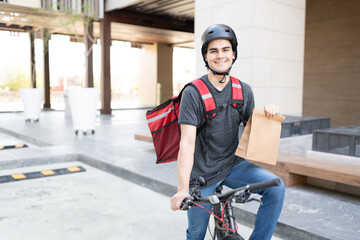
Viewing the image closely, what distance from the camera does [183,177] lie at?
1.79 meters

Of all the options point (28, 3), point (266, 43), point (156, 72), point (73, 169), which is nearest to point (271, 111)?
point (73, 169)

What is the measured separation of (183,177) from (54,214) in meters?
2.22

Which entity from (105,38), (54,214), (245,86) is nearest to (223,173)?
(245,86)

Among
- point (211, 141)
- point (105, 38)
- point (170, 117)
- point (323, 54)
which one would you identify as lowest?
point (211, 141)

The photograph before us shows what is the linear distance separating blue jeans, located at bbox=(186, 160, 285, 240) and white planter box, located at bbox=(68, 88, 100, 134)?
6338 mm

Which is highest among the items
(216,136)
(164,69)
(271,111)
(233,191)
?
(164,69)

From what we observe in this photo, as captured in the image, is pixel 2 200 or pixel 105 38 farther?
pixel 105 38

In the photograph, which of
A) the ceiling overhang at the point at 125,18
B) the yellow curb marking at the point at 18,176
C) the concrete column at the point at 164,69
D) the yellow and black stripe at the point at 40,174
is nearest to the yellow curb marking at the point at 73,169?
the yellow and black stripe at the point at 40,174

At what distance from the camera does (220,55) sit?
1.82m

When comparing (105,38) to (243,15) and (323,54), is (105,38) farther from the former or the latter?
(243,15)

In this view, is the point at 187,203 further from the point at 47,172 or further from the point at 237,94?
the point at 47,172

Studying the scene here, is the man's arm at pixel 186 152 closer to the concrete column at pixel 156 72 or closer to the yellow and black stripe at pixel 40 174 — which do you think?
the yellow and black stripe at pixel 40 174

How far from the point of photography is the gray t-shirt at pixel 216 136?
73.9 inches

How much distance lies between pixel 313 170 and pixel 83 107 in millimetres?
5664
